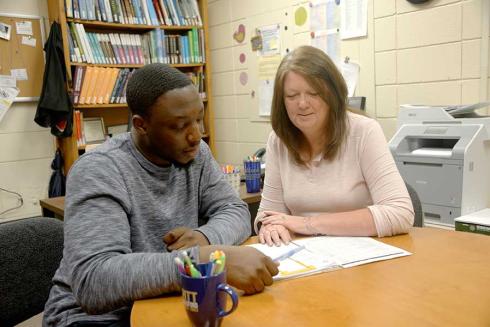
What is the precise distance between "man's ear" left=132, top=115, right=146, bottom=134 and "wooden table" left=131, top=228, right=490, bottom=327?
0.46 metres

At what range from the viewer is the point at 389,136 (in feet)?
10.0

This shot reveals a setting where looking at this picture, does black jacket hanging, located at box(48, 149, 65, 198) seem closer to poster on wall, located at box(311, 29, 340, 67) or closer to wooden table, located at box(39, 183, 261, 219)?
wooden table, located at box(39, 183, 261, 219)

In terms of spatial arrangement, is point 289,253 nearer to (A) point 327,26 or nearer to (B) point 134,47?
(A) point 327,26

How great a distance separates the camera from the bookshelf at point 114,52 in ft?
11.7

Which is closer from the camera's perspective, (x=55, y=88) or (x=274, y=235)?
(x=274, y=235)

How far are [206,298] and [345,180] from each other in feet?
3.02

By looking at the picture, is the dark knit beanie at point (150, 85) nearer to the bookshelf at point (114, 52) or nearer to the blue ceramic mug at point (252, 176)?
the blue ceramic mug at point (252, 176)

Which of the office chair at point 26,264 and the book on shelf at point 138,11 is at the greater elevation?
the book on shelf at point 138,11

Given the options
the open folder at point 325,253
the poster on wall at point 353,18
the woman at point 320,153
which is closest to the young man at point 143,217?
the open folder at point 325,253

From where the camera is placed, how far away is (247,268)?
37.3 inches

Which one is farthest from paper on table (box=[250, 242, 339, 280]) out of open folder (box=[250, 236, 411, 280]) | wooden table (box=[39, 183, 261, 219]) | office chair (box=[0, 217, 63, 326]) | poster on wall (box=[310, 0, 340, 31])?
poster on wall (box=[310, 0, 340, 31])

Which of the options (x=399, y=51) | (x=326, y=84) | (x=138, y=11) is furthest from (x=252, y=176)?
(x=138, y=11)

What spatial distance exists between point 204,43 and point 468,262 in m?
3.63

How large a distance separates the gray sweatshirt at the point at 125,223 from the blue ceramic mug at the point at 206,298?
16 cm
